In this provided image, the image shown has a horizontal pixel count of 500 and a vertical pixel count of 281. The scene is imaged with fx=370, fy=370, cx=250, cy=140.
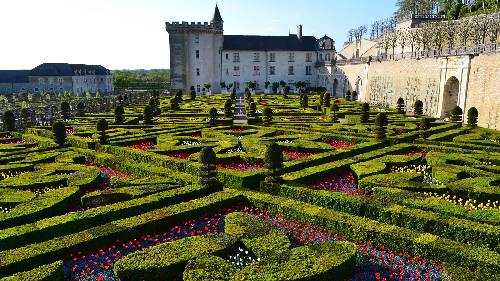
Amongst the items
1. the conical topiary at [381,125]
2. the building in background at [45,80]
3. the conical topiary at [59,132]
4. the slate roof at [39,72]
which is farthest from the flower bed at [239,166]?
the slate roof at [39,72]

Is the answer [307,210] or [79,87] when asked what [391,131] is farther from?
[79,87]

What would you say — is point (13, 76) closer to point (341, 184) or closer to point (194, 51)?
point (194, 51)

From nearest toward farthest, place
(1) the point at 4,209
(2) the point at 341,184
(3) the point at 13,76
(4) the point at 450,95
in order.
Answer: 1. (1) the point at 4,209
2. (2) the point at 341,184
3. (4) the point at 450,95
4. (3) the point at 13,76

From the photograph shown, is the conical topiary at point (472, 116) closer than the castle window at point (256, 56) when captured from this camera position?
Yes

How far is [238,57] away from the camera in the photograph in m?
69.1

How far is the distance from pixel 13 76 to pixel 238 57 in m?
54.6

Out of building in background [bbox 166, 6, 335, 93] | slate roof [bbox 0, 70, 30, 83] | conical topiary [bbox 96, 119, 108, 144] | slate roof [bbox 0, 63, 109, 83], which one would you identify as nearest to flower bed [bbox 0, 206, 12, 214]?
conical topiary [bbox 96, 119, 108, 144]

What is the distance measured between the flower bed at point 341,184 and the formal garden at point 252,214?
7 centimetres

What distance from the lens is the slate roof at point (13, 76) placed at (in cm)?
8400

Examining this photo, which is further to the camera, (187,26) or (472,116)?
(187,26)

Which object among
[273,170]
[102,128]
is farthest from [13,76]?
[273,170]

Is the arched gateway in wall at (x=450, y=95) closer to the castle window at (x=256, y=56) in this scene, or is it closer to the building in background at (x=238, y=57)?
the building in background at (x=238, y=57)

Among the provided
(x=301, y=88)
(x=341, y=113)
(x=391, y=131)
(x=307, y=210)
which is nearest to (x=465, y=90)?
(x=341, y=113)

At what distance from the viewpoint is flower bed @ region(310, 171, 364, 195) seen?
41.0 ft
